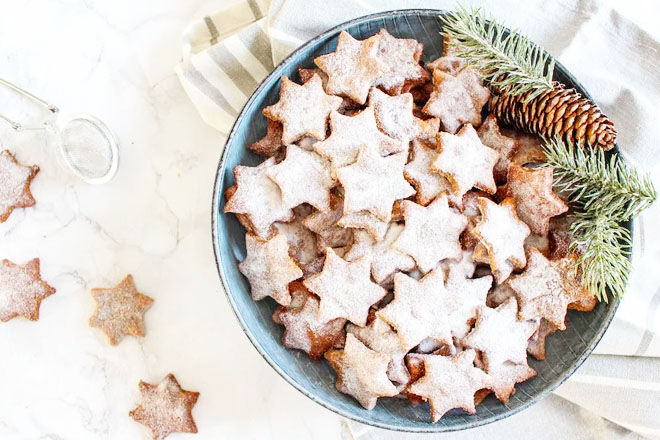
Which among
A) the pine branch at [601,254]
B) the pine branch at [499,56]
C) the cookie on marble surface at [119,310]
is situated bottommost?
the cookie on marble surface at [119,310]

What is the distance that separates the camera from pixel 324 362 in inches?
48.9

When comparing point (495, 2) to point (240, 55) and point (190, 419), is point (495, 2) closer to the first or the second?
point (240, 55)

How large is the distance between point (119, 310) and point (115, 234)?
0.52 feet

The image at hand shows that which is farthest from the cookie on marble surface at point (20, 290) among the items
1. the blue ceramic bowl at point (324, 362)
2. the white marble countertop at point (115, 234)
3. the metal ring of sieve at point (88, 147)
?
the blue ceramic bowl at point (324, 362)

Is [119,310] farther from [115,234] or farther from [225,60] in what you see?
[225,60]

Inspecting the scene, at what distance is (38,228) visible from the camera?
4.61 ft

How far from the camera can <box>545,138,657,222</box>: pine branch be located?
1.05m

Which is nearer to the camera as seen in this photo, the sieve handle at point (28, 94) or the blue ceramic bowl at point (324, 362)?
the blue ceramic bowl at point (324, 362)

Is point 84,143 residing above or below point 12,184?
above

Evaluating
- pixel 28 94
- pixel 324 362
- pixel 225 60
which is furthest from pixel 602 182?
pixel 28 94

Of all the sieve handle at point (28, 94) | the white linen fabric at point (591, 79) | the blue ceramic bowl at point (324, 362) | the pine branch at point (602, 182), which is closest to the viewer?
the pine branch at point (602, 182)

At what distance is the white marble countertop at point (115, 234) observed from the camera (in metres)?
1.40

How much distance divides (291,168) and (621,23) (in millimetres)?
694

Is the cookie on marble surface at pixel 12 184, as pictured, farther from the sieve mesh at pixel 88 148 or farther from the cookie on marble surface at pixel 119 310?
the cookie on marble surface at pixel 119 310
